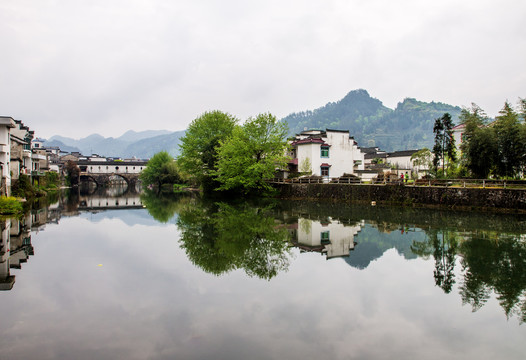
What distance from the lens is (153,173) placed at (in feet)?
260

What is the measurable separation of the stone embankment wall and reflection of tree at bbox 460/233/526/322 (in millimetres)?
10642

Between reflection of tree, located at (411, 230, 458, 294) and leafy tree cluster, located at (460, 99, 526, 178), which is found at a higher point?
leafy tree cluster, located at (460, 99, 526, 178)

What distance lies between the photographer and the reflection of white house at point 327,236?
15359 mm

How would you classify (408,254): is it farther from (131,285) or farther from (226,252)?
(131,285)

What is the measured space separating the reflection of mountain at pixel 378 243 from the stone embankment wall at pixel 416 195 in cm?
1006

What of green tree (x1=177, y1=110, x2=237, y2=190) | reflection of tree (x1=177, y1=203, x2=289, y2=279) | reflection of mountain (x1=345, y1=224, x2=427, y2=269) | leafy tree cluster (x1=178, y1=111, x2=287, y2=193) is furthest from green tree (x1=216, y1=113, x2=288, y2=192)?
reflection of mountain (x1=345, y1=224, x2=427, y2=269)

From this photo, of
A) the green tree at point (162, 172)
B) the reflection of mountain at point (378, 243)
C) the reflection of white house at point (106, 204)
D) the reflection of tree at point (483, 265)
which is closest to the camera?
the reflection of tree at point (483, 265)

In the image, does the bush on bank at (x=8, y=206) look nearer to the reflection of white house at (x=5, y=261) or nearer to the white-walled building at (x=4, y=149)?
the white-walled building at (x=4, y=149)

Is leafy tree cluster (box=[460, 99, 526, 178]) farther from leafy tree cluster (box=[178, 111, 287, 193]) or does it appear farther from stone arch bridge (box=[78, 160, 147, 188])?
stone arch bridge (box=[78, 160, 147, 188])

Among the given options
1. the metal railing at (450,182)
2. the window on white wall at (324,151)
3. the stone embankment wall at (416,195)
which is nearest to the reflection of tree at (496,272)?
the stone embankment wall at (416,195)

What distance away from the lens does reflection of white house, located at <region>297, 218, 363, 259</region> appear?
15.4 m

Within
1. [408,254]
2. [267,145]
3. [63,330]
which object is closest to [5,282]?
[63,330]

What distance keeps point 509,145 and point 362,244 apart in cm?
2039

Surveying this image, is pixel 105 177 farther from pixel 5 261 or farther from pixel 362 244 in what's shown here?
pixel 362 244
